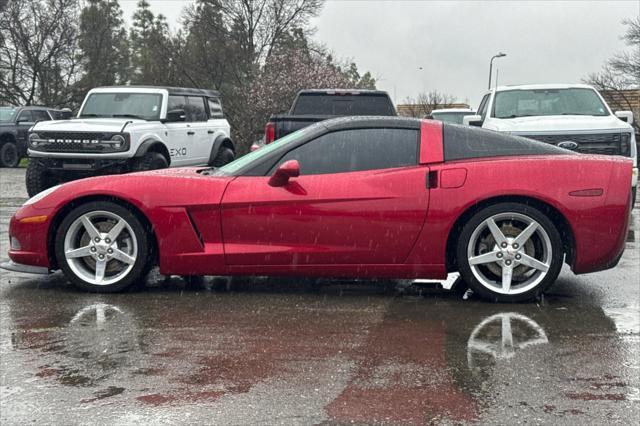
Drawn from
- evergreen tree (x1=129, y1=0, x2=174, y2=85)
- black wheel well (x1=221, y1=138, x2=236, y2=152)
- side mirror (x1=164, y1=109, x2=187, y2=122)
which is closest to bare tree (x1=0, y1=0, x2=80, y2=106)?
evergreen tree (x1=129, y1=0, x2=174, y2=85)

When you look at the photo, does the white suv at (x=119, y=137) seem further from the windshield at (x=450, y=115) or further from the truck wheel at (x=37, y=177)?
the windshield at (x=450, y=115)

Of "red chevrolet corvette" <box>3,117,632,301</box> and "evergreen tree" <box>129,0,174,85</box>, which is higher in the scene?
"evergreen tree" <box>129,0,174,85</box>

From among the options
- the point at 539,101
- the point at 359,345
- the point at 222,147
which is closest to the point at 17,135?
the point at 222,147

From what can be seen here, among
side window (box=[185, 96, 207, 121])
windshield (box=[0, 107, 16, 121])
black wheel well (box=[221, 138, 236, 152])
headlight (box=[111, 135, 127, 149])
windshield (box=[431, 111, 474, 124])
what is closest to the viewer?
headlight (box=[111, 135, 127, 149])

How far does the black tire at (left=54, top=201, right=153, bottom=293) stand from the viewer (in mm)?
5723

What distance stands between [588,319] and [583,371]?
1.19 meters

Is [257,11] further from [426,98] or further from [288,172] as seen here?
[288,172]

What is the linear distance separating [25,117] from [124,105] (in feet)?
38.8

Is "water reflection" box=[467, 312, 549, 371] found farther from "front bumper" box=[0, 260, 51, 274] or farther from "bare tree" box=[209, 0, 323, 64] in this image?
"bare tree" box=[209, 0, 323, 64]

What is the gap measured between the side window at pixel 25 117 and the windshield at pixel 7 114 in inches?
8.0

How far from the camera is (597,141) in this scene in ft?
35.6

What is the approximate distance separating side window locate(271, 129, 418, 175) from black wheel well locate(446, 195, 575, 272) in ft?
1.76

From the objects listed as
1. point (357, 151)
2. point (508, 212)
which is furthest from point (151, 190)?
point (508, 212)

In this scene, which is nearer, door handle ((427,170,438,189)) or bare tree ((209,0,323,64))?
door handle ((427,170,438,189))
